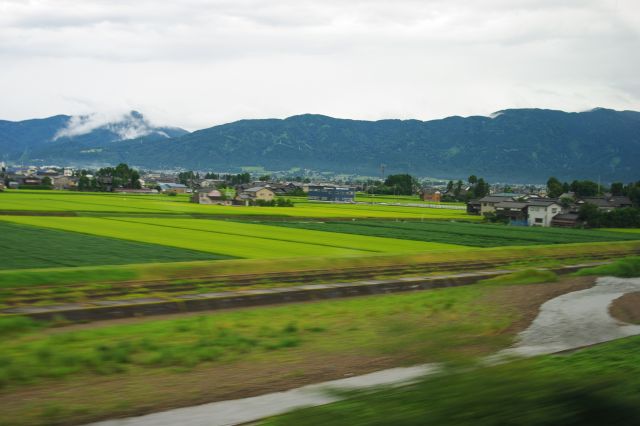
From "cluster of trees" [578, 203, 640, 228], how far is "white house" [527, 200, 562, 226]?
15.3ft

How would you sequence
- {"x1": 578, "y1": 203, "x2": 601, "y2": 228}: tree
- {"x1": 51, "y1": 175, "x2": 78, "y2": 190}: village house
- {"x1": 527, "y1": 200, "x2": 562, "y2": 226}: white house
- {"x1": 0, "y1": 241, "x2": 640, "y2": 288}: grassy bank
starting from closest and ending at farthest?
{"x1": 0, "y1": 241, "x2": 640, "y2": 288}: grassy bank, {"x1": 578, "y1": 203, "x2": 601, "y2": 228}: tree, {"x1": 527, "y1": 200, "x2": 562, "y2": 226}: white house, {"x1": 51, "y1": 175, "x2": 78, "y2": 190}: village house

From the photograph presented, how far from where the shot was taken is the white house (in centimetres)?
6209

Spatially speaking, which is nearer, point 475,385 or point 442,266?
point 475,385

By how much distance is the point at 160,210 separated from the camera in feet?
179

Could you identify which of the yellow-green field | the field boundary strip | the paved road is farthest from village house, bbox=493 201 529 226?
the paved road

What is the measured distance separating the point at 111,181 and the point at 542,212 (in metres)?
65.7

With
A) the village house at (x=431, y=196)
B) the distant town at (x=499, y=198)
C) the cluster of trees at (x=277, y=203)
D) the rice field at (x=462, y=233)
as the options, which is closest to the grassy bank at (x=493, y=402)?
the rice field at (x=462, y=233)

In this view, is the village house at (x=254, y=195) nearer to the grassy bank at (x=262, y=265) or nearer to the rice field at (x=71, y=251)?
the rice field at (x=71, y=251)

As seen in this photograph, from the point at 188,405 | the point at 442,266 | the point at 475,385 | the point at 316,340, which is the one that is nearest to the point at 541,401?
the point at 475,385

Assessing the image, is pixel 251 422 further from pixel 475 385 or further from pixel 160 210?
pixel 160 210

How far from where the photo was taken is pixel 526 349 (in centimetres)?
1150

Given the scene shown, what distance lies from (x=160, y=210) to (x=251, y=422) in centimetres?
4826

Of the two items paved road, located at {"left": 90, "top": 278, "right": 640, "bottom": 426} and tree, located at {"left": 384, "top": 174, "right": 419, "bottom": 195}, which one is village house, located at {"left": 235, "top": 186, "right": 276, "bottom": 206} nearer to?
tree, located at {"left": 384, "top": 174, "right": 419, "bottom": 195}

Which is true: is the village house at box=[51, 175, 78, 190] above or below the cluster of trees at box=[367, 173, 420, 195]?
below
